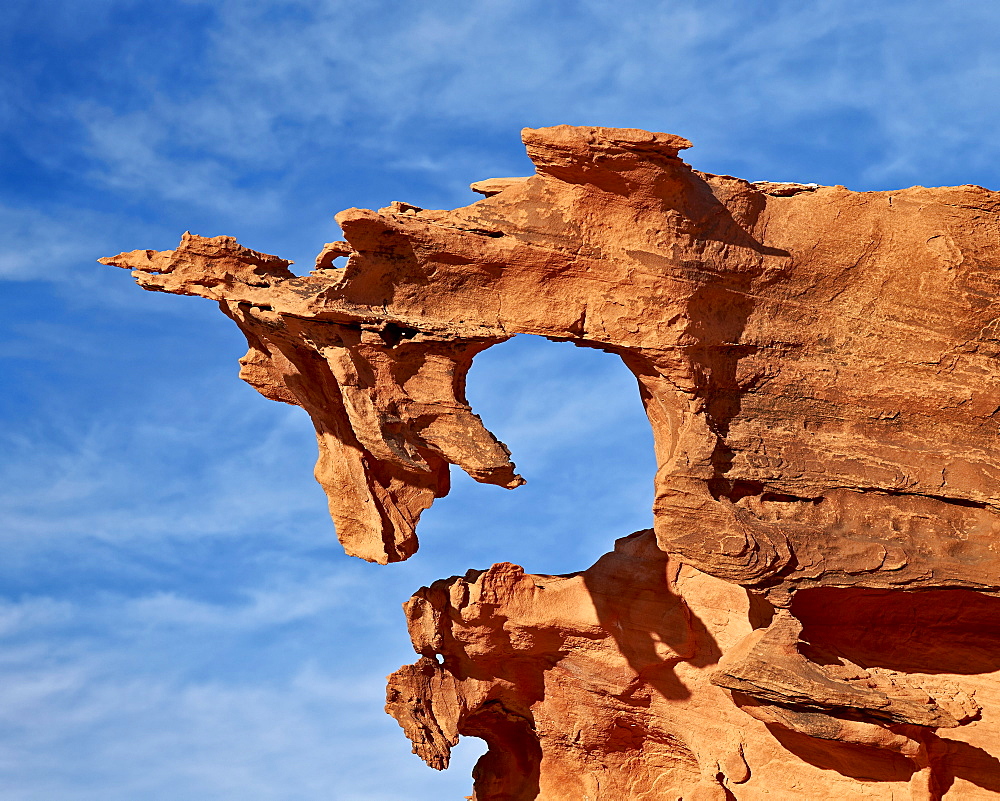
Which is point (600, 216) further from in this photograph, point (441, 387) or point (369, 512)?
point (369, 512)

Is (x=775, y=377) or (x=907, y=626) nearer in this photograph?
(x=775, y=377)

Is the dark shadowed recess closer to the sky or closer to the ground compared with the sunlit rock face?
closer to the ground

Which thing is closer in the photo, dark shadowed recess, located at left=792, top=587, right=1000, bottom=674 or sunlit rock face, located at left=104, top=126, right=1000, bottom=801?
sunlit rock face, located at left=104, top=126, right=1000, bottom=801

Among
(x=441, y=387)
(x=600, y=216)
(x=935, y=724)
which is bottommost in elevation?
(x=935, y=724)

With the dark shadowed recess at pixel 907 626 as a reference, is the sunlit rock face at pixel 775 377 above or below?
above

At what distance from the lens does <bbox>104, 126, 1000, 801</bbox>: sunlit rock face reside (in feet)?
39.7

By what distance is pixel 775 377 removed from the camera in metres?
12.5

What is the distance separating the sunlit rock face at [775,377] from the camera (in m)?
12.1

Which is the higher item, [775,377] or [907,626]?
[775,377]

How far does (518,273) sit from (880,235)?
134 inches

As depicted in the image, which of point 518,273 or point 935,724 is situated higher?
point 518,273

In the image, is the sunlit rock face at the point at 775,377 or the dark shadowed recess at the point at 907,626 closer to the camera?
the sunlit rock face at the point at 775,377

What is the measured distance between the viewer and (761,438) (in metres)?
12.4

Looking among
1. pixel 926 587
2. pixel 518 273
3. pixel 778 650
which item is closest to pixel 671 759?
pixel 778 650
